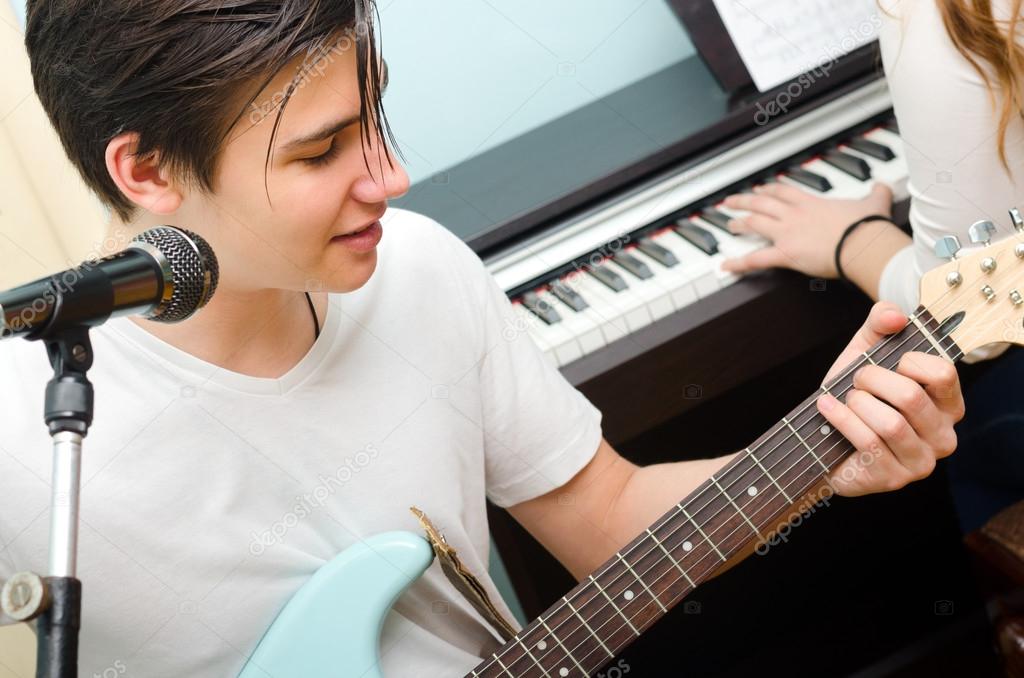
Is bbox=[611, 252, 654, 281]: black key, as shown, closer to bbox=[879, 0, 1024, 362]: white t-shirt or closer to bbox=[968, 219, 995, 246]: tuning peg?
bbox=[879, 0, 1024, 362]: white t-shirt

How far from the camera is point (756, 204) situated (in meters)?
1.54

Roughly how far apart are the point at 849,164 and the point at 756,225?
0.22m

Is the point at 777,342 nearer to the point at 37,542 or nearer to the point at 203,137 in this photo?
the point at 203,137

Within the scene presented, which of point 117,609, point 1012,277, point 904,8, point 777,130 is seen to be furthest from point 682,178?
point 117,609

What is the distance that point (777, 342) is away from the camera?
1479mm

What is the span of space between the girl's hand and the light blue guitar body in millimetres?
668

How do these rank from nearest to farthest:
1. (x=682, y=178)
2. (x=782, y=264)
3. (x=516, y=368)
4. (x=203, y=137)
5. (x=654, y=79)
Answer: (x=203, y=137) < (x=516, y=368) < (x=782, y=264) < (x=682, y=178) < (x=654, y=79)

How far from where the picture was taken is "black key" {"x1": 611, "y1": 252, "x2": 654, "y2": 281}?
149 centimetres

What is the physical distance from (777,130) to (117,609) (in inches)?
46.3

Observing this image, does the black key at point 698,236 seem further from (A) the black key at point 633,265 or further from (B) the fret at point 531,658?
(B) the fret at point 531,658

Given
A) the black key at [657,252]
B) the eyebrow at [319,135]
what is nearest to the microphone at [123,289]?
the eyebrow at [319,135]

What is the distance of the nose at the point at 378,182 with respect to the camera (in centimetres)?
101

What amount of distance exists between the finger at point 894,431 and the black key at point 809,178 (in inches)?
23.9

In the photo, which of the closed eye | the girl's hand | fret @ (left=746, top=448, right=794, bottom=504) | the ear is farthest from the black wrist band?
the ear
